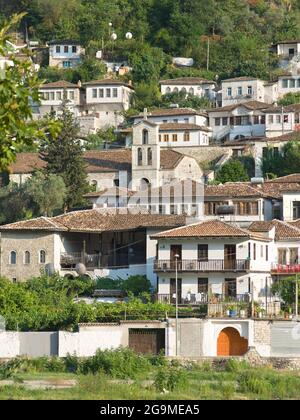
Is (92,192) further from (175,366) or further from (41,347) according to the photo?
(175,366)

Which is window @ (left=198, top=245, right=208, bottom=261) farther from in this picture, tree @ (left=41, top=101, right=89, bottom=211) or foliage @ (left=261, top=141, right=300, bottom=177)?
foliage @ (left=261, top=141, right=300, bottom=177)

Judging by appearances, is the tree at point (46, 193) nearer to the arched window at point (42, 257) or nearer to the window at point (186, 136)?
the arched window at point (42, 257)

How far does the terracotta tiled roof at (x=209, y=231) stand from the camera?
193 ft

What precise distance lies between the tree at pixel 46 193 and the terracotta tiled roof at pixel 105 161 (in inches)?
307

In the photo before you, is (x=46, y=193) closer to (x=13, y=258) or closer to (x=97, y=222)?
(x=97, y=222)

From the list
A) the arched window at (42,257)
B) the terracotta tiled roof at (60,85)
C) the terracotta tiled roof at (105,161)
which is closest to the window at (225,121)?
the terracotta tiled roof at (105,161)

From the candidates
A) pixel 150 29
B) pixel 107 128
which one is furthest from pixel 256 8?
pixel 107 128

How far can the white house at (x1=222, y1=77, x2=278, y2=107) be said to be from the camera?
348 ft

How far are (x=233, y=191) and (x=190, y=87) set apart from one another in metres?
41.0

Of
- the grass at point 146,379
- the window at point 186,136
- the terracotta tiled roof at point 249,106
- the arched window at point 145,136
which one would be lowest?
the grass at point 146,379

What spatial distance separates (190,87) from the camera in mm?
109938

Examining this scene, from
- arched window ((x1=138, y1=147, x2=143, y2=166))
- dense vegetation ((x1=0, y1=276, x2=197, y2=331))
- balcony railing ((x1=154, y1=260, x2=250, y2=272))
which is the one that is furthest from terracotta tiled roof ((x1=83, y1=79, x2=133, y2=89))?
balcony railing ((x1=154, y1=260, x2=250, y2=272))

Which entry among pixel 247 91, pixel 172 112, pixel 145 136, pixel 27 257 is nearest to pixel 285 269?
pixel 27 257

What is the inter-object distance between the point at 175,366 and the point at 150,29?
8072 centimetres
